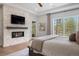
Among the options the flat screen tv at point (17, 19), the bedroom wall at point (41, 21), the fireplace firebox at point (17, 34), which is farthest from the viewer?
the bedroom wall at point (41, 21)

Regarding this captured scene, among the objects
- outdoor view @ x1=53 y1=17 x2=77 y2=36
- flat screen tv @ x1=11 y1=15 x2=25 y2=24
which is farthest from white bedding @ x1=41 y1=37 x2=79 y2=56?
flat screen tv @ x1=11 y1=15 x2=25 y2=24

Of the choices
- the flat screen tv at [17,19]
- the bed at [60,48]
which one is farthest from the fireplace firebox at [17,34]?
the bed at [60,48]

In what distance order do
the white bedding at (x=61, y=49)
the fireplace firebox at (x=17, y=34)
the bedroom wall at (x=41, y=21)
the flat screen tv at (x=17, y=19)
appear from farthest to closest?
1. the bedroom wall at (x=41, y=21)
2. the fireplace firebox at (x=17, y=34)
3. the flat screen tv at (x=17, y=19)
4. the white bedding at (x=61, y=49)

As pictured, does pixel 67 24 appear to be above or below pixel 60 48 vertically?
above

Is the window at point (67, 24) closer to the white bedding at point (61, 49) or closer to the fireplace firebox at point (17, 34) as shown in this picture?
the fireplace firebox at point (17, 34)

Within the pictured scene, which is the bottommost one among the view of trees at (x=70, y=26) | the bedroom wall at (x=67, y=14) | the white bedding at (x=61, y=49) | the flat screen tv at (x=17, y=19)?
the white bedding at (x=61, y=49)

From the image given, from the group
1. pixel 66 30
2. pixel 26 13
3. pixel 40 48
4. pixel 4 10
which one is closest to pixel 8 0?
pixel 40 48

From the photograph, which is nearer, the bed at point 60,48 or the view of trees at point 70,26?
the bed at point 60,48

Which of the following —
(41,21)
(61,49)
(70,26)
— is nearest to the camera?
(61,49)

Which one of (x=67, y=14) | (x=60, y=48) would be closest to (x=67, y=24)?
(x=67, y=14)

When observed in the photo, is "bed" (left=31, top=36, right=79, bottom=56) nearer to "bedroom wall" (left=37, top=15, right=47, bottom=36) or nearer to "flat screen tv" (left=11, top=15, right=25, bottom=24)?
"flat screen tv" (left=11, top=15, right=25, bottom=24)

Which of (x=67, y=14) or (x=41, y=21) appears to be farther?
(x=41, y=21)

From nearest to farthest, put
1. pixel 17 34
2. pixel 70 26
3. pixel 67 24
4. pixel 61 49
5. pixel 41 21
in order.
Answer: pixel 61 49 → pixel 70 26 → pixel 67 24 → pixel 17 34 → pixel 41 21

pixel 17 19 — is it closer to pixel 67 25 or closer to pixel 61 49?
pixel 67 25
